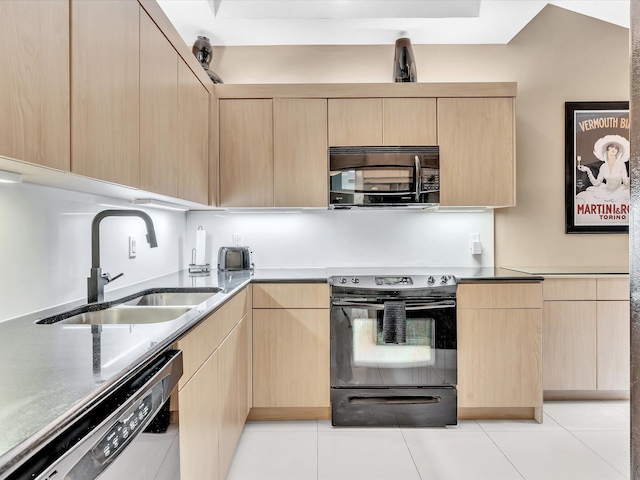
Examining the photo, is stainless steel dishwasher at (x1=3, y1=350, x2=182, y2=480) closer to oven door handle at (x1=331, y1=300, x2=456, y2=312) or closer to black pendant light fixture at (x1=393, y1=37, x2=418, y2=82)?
oven door handle at (x1=331, y1=300, x2=456, y2=312)

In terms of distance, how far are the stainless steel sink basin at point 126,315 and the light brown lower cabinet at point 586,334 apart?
93.3 inches

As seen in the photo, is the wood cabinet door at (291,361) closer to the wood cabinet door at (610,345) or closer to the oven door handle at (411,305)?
the oven door handle at (411,305)

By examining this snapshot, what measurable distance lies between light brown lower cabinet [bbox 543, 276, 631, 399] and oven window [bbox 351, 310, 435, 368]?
91cm

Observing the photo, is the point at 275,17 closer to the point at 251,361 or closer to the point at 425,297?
the point at 425,297

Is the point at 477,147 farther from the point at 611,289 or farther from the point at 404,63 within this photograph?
the point at 611,289

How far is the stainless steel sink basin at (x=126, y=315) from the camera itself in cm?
151

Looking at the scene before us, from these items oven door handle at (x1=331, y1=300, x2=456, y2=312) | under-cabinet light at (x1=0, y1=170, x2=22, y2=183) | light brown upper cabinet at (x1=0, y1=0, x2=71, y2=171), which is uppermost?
light brown upper cabinet at (x1=0, y1=0, x2=71, y2=171)

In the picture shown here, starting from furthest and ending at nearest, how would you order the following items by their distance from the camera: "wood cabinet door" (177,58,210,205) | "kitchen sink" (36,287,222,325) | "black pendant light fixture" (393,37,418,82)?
"black pendant light fixture" (393,37,418,82)
"wood cabinet door" (177,58,210,205)
"kitchen sink" (36,287,222,325)

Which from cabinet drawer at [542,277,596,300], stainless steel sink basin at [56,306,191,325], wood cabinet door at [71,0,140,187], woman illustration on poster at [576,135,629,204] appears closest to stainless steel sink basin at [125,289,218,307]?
stainless steel sink basin at [56,306,191,325]

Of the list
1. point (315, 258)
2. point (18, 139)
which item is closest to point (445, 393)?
point (315, 258)

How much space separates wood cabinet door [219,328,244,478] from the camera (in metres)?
1.68

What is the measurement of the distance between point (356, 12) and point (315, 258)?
5.63 ft

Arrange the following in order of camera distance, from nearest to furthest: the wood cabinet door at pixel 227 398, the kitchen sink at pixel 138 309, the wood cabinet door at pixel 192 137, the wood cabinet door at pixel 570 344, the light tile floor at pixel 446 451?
the kitchen sink at pixel 138 309 < the wood cabinet door at pixel 227 398 < the light tile floor at pixel 446 451 < the wood cabinet door at pixel 192 137 < the wood cabinet door at pixel 570 344

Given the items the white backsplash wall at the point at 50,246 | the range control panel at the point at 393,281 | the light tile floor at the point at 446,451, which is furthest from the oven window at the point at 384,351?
the white backsplash wall at the point at 50,246
